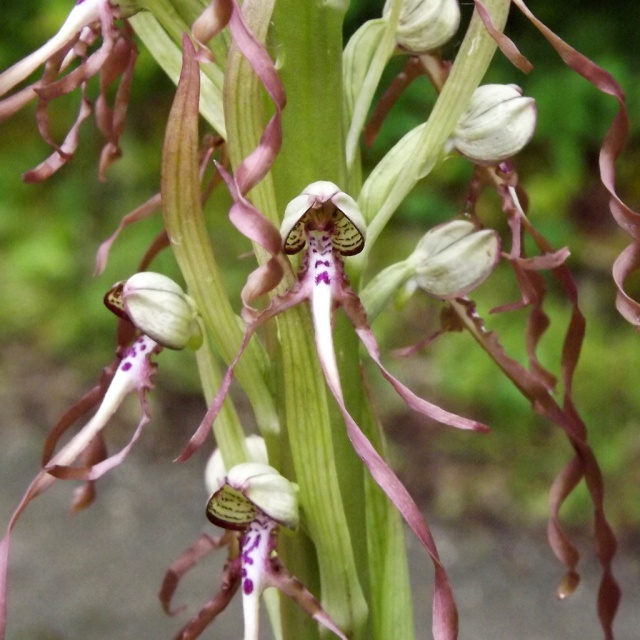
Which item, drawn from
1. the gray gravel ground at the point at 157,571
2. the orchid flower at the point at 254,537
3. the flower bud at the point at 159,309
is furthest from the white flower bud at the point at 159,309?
the gray gravel ground at the point at 157,571

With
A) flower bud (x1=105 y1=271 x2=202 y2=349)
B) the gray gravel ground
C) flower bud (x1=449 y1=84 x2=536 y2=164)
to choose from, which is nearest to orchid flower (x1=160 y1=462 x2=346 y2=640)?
flower bud (x1=105 y1=271 x2=202 y2=349)

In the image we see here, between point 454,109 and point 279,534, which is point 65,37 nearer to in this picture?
point 454,109

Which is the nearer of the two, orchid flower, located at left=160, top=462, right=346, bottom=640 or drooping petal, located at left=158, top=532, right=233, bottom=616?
orchid flower, located at left=160, top=462, right=346, bottom=640

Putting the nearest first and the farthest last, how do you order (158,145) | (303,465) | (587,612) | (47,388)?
(303,465), (587,612), (47,388), (158,145)

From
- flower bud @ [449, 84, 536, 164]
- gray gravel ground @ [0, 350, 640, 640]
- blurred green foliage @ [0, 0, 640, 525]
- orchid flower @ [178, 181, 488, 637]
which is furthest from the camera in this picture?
blurred green foliage @ [0, 0, 640, 525]

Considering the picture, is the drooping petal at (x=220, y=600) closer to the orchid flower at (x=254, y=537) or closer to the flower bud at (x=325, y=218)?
the orchid flower at (x=254, y=537)

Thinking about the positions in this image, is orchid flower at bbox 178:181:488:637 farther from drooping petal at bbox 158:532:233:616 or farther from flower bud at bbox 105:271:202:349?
drooping petal at bbox 158:532:233:616

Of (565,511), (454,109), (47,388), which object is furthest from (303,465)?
(47,388)
